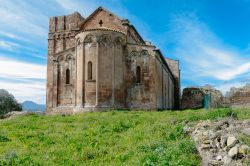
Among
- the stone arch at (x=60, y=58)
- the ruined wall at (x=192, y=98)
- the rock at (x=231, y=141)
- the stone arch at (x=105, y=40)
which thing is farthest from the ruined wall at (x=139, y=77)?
the rock at (x=231, y=141)

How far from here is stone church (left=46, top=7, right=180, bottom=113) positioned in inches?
1159

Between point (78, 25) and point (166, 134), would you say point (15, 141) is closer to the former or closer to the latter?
point (166, 134)

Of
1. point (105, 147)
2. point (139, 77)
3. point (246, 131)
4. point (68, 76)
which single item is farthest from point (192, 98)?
point (246, 131)

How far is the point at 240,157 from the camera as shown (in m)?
8.64

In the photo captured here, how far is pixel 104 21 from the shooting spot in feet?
113

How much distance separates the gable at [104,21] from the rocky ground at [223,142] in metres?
22.5

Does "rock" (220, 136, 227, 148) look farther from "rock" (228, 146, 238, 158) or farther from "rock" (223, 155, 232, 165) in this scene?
"rock" (223, 155, 232, 165)

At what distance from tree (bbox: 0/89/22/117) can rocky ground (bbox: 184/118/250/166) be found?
37374 mm

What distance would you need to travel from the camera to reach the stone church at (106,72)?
2944 cm

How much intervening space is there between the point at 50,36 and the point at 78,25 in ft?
10.9

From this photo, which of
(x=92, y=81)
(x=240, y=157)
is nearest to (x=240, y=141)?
(x=240, y=157)

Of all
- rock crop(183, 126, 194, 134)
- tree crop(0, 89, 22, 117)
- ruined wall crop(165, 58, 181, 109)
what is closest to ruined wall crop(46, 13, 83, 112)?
tree crop(0, 89, 22, 117)

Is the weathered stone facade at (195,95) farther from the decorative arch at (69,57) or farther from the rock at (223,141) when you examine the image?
the rock at (223,141)

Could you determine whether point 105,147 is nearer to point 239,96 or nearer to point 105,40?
point 105,40
